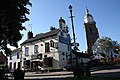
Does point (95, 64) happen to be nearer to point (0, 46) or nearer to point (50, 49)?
point (50, 49)

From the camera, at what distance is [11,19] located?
56.0 ft

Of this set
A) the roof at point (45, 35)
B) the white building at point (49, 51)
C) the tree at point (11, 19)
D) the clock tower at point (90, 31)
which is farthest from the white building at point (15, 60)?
the clock tower at point (90, 31)

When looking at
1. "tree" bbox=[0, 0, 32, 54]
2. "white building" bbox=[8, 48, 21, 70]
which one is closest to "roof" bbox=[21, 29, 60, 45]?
"white building" bbox=[8, 48, 21, 70]

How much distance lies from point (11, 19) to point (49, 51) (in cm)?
2305

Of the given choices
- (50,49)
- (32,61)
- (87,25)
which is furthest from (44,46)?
(87,25)

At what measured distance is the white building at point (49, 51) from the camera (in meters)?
38.4

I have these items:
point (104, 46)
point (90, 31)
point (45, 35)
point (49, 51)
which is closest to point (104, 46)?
point (104, 46)

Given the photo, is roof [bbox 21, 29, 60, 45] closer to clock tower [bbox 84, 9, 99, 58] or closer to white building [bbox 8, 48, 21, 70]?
white building [bbox 8, 48, 21, 70]

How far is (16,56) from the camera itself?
4900 centimetres

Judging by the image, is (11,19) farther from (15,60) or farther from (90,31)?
(90,31)

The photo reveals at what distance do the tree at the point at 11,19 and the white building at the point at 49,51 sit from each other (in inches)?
767

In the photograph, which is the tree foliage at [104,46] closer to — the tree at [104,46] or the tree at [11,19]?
the tree at [104,46]

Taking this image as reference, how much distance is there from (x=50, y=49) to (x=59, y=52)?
7.87 feet

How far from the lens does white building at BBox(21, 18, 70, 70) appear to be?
126 ft
